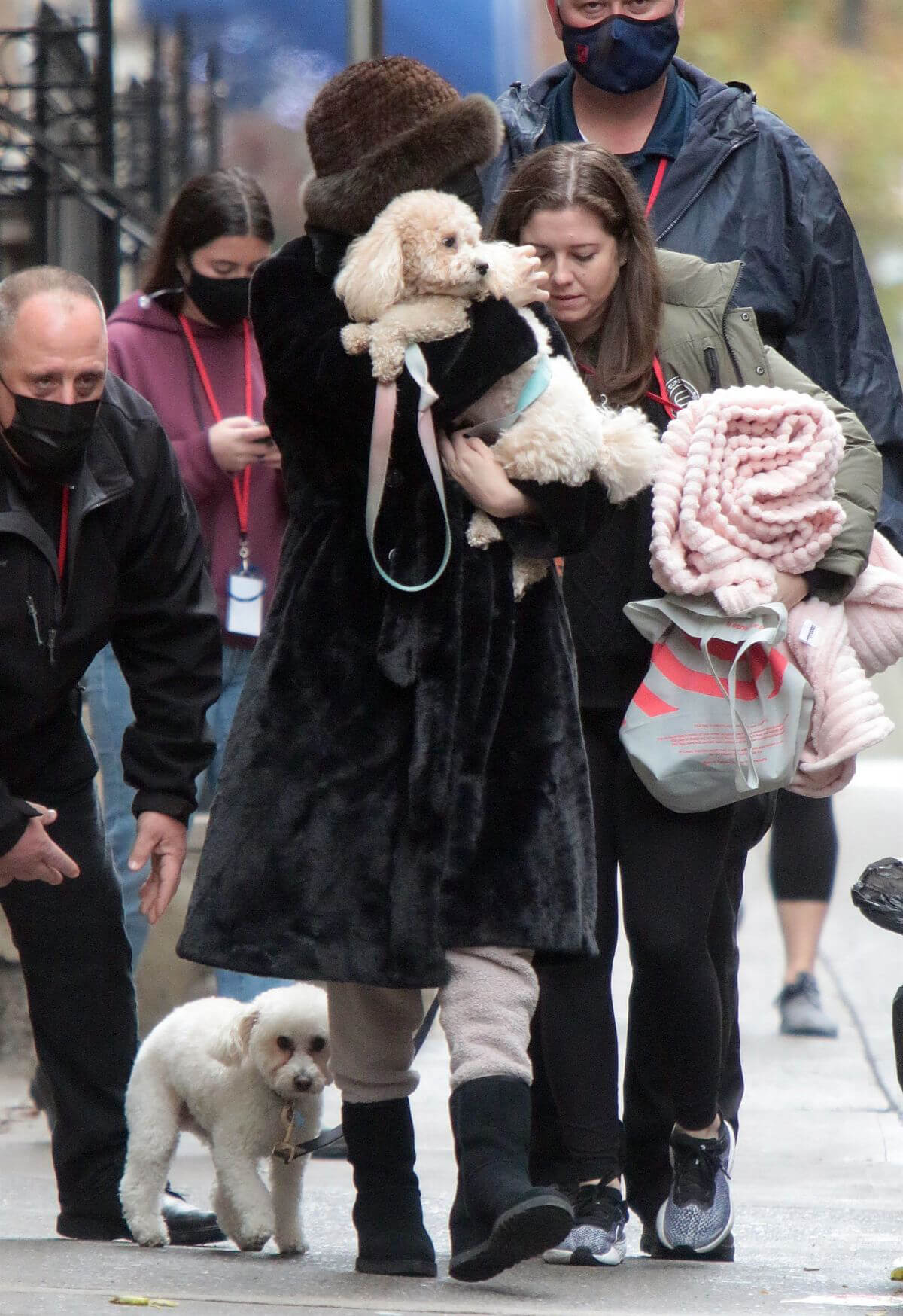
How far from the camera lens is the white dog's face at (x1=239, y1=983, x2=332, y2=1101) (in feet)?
13.2

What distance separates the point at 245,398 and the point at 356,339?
2.11 meters

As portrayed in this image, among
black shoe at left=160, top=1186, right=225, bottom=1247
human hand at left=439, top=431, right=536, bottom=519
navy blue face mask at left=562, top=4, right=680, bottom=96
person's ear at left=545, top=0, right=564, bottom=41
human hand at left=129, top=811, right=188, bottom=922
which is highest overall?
person's ear at left=545, top=0, right=564, bottom=41

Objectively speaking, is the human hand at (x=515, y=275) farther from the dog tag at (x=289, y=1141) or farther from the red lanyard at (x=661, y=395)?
the dog tag at (x=289, y=1141)

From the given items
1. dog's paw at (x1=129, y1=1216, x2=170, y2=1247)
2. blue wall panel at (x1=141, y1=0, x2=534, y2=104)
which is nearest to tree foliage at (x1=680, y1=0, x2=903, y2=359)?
blue wall panel at (x1=141, y1=0, x2=534, y2=104)

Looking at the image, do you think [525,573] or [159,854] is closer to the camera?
[525,573]

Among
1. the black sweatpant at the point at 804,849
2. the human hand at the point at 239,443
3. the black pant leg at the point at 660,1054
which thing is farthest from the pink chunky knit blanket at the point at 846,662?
the black sweatpant at the point at 804,849

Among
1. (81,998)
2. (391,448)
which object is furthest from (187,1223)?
(391,448)

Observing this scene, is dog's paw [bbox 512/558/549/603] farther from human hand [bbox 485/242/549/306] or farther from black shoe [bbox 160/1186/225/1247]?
black shoe [bbox 160/1186/225/1247]

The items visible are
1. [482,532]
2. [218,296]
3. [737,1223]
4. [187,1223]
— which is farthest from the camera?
[218,296]

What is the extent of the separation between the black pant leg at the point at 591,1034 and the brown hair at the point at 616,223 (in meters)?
0.62

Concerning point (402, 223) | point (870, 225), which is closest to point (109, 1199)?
point (402, 223)

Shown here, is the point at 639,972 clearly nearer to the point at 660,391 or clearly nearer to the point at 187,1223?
the point at 660,391

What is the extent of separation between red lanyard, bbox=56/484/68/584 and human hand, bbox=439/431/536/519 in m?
→ 0.89

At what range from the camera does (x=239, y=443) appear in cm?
508
